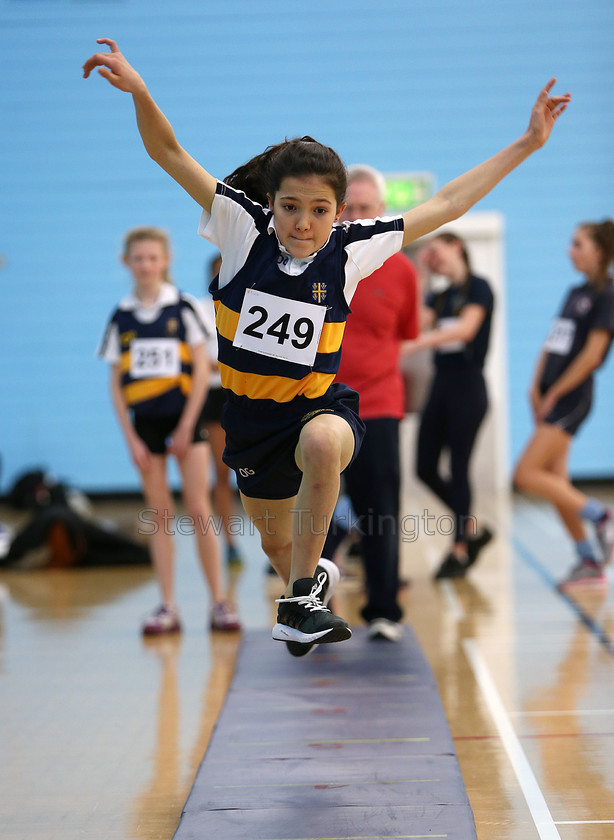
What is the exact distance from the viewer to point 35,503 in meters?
8.54

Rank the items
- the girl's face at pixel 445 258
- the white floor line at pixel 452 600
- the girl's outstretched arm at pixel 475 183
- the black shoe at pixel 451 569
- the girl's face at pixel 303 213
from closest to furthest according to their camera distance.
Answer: the girl's face at pixel 303 213
the girl's outstretched arm at pixel 475 183
the white floor line at pixel 452 600
the girl's face at pixel 445 258
the black shoe at pixel 451 569

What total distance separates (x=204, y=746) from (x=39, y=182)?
761 cm

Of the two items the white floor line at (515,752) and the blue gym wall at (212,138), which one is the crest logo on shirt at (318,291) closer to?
the white floor line at (515,752)

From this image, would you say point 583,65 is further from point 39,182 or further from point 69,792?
point 69,792

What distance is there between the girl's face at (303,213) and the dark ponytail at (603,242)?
2623mm

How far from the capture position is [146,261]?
3996mm

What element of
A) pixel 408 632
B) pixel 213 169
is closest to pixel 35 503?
pixel 213 169

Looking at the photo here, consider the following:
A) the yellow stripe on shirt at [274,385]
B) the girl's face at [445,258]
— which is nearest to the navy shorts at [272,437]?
the yellow stripe on shirt at [274,385]

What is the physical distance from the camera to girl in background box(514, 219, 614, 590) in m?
4.49

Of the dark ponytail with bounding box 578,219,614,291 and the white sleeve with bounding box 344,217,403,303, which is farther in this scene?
the dark ponytail with bounding box 578,219,614,291

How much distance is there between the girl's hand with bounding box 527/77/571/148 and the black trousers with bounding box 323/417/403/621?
52.7 inches

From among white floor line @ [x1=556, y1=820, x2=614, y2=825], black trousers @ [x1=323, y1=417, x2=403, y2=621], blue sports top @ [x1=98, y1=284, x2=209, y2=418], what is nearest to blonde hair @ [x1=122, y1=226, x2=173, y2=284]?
blue sports top @ [x1=98, y1=284, x2=209, y2=418]

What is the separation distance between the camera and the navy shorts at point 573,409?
14.9ft

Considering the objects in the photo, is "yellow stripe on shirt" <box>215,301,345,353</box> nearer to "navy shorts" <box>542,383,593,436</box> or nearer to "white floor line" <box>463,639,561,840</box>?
"white floor line" <box>463,639,561,840</box>
